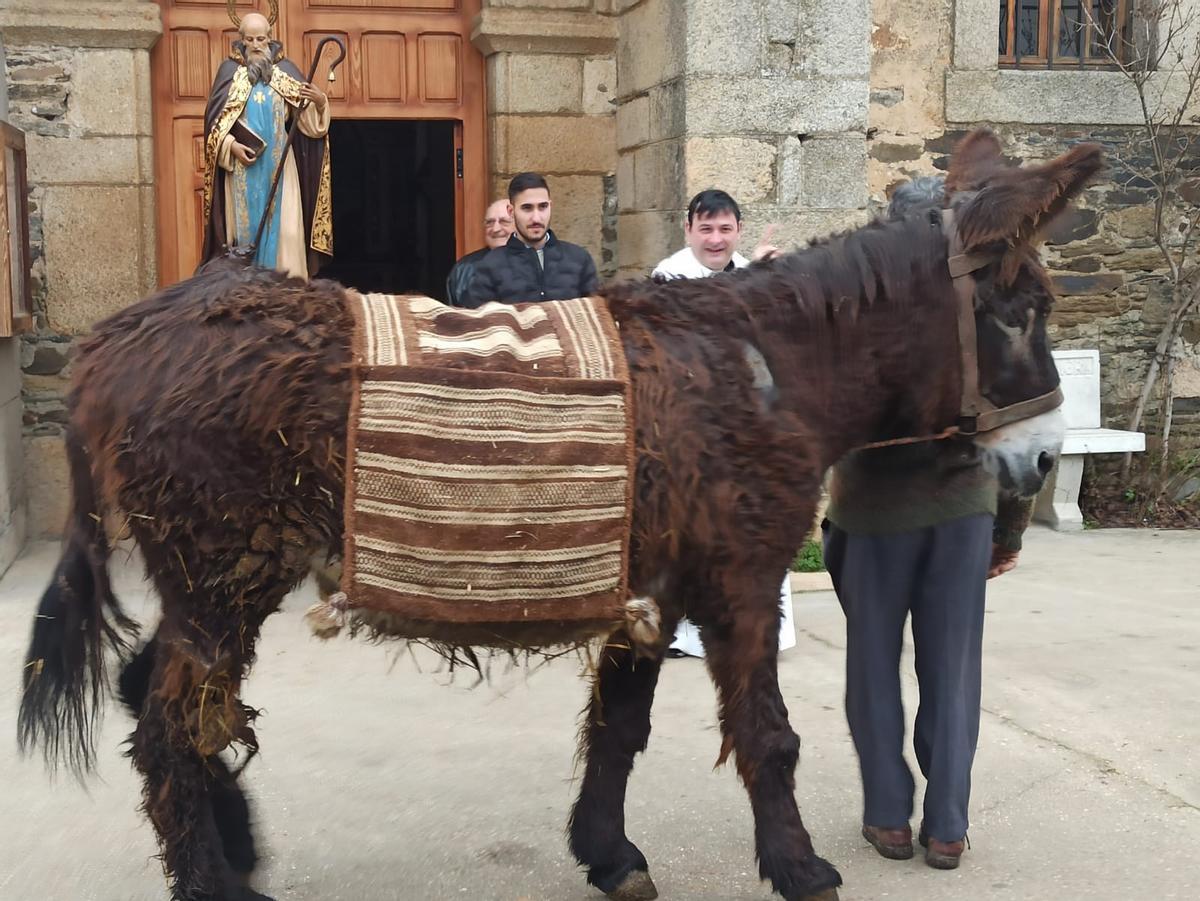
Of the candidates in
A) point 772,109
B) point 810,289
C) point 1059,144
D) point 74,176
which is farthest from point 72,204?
point 1059,144

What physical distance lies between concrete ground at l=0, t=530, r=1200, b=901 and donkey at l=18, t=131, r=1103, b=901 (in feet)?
1.24

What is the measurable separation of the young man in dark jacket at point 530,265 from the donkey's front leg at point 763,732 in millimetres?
2697

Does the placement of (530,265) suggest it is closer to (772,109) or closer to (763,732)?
(772,109)

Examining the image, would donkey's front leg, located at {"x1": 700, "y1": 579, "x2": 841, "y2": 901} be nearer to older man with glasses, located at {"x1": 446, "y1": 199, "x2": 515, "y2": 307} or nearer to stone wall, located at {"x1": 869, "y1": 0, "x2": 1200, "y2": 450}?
older man with glasses, located at {"x1": 446, "y1": 199, "x2": 515, "y2": 307}

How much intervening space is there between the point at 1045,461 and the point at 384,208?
1064 cm

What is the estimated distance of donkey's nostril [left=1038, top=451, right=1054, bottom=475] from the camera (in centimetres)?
309

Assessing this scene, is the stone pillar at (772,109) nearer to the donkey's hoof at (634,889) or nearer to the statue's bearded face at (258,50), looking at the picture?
the statue's bearded face at (258,50)

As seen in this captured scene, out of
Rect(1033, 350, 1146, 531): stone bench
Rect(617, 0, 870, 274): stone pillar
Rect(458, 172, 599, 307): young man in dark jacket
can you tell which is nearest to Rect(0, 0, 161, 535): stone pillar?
Rect(458, 172, 599, 307): young man in dark jacket

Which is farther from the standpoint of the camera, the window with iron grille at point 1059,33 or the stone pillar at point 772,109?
the window with iron grille at point 1059,33

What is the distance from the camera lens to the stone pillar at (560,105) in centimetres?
793

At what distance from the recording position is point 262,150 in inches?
238

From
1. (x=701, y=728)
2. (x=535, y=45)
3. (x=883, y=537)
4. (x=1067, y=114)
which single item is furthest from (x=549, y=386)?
(x=1067, y=114)

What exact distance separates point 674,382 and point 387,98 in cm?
568

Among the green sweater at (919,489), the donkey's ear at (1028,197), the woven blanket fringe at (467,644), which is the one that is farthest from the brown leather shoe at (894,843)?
the donkey's ear at (1028,197)
